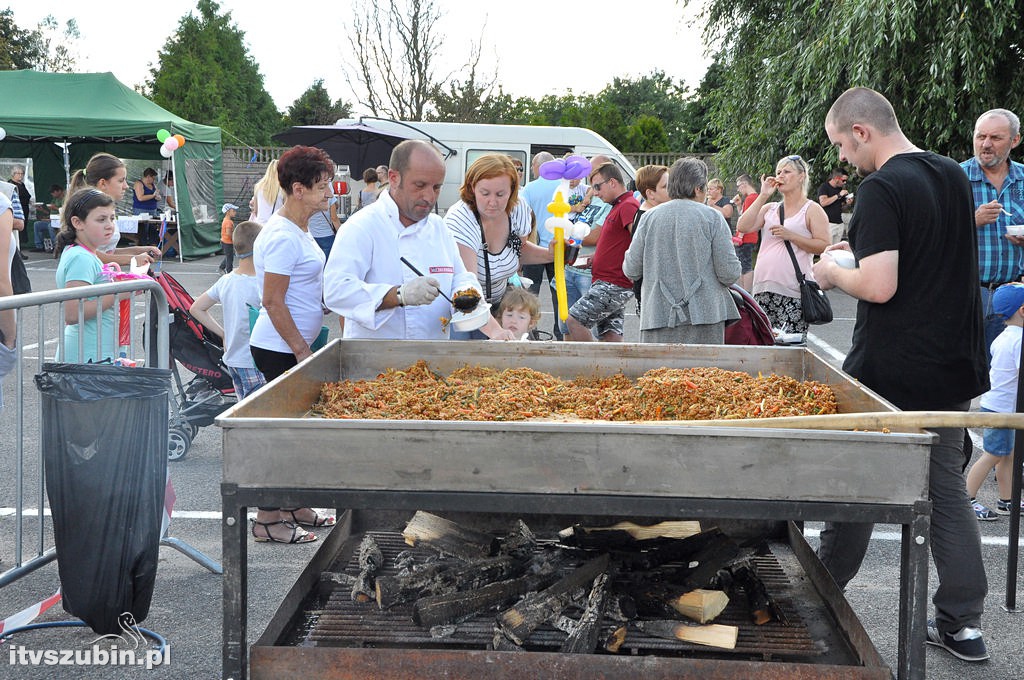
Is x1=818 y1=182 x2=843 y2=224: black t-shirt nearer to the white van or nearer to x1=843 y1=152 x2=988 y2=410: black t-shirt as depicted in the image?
the white van

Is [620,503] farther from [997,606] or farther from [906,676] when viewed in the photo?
[997,606]

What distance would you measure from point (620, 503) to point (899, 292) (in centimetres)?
172

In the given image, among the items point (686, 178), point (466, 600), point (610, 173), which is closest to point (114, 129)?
point (610, 173)

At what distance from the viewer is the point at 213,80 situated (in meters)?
50.8

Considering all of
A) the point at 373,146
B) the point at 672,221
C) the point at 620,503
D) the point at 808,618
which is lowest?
the point at 808,618

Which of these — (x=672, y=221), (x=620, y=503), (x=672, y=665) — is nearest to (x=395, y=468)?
(x=620, y=503)

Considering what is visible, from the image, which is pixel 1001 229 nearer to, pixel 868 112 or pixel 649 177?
pixel 649 177

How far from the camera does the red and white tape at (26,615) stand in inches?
150

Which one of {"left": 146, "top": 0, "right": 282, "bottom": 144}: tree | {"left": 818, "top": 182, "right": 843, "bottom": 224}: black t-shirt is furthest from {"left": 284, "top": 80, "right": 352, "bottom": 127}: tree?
{"left": 818, "top": 182, "right": 843, "bottom": 224}: black t-shirt

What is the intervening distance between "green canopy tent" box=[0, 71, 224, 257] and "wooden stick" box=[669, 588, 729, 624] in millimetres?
18339

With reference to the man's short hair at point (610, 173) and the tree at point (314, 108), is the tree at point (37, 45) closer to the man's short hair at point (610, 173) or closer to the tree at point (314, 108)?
the tree at point (314, 108)

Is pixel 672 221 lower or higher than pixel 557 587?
higher

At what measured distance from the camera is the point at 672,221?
569 cm

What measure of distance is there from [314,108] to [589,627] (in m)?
47.3
